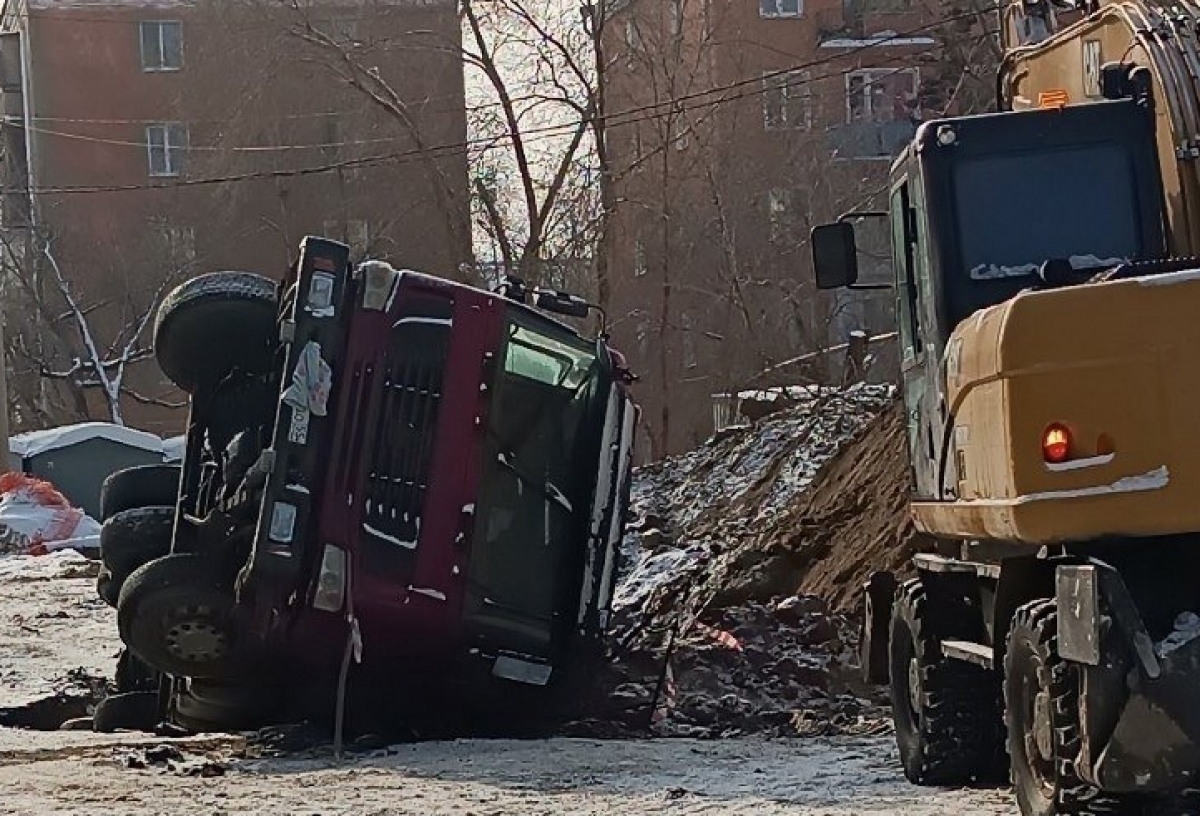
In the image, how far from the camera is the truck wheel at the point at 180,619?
408 inches

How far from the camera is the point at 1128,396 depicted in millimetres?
5938

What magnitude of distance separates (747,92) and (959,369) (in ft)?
102

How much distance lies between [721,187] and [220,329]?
2657 cm

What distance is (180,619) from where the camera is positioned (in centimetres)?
1037

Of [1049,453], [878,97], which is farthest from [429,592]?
[878,97]

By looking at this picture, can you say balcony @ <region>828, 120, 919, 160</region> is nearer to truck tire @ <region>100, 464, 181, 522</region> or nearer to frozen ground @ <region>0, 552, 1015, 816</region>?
truck tire @ <region>100, 464, 181, 522</region>

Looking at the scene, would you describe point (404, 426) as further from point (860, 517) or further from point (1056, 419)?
point (860, 517)

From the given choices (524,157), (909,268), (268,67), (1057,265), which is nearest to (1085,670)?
(1057,265)

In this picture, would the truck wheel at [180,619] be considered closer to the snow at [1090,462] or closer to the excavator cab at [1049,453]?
the excavator cab at [1049,453]

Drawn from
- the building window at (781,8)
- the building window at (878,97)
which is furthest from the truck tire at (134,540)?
the building window at (781,8)

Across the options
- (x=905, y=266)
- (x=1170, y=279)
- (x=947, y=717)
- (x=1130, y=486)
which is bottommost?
(x=947, y=717)

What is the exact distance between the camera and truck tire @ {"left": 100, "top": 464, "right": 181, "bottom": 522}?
13.2 meters

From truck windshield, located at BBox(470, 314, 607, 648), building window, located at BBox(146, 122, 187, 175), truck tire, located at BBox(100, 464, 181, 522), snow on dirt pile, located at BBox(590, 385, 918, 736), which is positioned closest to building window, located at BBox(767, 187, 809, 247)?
snow on dirt pile, located at BBox(590, 385, 918, 736)

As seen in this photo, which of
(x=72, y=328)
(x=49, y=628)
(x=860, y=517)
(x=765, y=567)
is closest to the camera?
(x=765, y=567)
